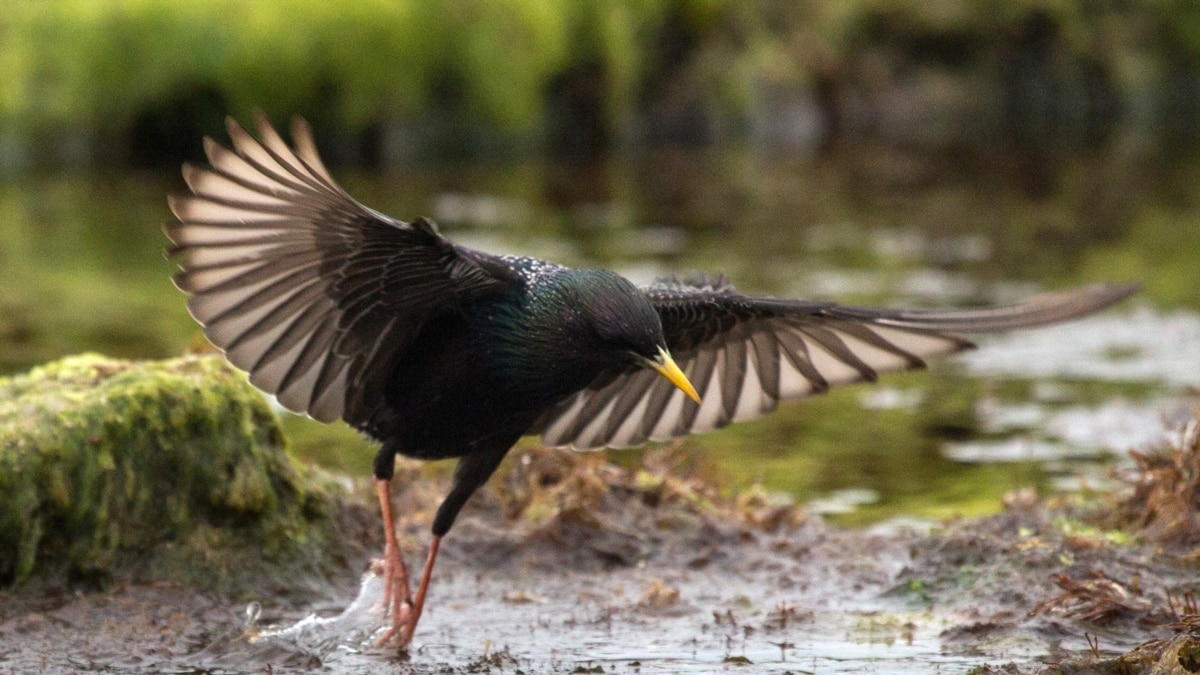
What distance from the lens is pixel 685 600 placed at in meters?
6.75

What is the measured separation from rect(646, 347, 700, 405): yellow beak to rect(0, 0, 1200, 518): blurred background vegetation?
3256 mm

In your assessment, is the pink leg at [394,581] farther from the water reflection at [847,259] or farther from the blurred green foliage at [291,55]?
the blurred green foliage at [291,55]

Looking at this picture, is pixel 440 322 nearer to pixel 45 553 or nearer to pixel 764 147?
pixel 45 553

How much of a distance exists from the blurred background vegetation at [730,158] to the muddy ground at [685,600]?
99 cm

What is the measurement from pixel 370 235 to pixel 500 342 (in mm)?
557

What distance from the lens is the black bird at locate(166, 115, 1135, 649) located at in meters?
5.25

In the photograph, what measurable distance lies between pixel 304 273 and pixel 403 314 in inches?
14.0

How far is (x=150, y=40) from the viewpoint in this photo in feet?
80.5

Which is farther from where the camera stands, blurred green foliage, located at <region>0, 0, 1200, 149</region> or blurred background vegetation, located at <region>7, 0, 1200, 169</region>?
blurred background vegetation, located at <region>7, 0, 1200, 169</region>

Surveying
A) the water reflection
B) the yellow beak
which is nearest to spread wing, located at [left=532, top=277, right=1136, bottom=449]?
the yellow beak

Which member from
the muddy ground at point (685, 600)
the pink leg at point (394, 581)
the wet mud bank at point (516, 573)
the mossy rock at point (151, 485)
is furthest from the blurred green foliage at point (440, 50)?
the pink leg at point (394, 581)

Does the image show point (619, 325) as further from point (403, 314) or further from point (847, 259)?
point (847, 259)

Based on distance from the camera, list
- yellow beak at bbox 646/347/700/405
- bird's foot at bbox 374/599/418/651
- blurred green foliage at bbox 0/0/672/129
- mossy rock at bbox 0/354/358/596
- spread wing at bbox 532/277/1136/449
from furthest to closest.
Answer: blurred green foliage at bbox 0/0/672/129 < spread wing at bbox 532/277/1136/449 < mossy rock at bbox 0/354/358/596 < bird's foot at bbox 374/599/418/651 < yellow beak at bbox 646/347/700/405

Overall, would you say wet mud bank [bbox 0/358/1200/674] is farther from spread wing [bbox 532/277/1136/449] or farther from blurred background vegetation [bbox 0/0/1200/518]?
blurred background vegetation [bbox 0/0/1200/518]
